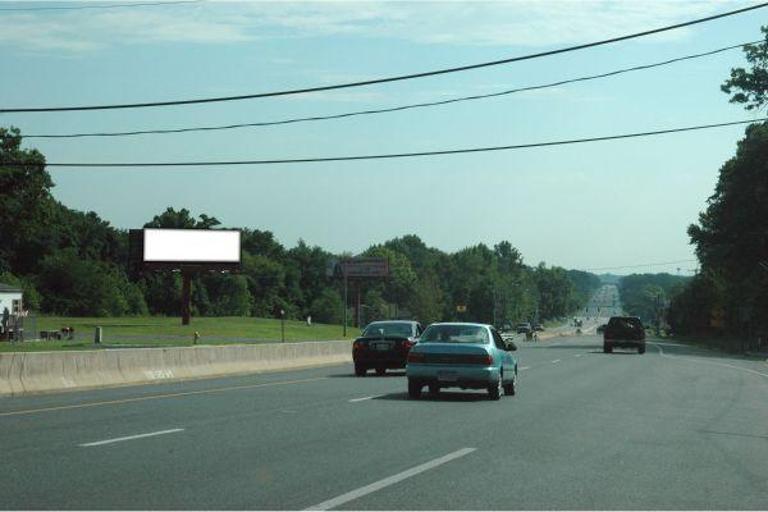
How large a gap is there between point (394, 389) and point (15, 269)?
118m

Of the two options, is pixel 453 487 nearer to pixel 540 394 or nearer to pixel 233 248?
pixel 540 394

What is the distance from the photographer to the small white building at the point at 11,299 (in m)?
80.8

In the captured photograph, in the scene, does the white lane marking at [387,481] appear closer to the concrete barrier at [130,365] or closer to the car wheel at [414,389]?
the car wheel at [414,389]

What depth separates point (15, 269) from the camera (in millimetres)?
134250

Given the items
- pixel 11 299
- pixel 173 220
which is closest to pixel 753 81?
pixel 11 299

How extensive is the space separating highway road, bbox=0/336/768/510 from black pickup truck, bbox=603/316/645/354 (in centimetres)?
3652

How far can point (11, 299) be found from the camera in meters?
81.9

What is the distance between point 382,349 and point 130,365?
7.15 meters

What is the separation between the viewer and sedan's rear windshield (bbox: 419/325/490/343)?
22391 mm

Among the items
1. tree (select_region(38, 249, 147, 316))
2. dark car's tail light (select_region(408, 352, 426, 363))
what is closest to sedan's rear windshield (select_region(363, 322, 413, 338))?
dark car's tail light (select_region(408, 352, 426, 363))

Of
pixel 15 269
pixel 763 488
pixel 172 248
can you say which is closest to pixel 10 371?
pixel 763 488

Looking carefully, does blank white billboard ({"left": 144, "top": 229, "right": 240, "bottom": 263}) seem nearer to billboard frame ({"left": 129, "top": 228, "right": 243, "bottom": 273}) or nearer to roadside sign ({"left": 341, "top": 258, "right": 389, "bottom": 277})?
billboard frame ({"left": 129, "top": 228, "right": 243, "bottom": 273})

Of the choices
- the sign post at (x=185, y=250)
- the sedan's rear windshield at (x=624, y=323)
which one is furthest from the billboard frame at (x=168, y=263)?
the sedan's rear windshield at (x=624, y=323)

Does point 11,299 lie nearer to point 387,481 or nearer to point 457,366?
point 457,366
